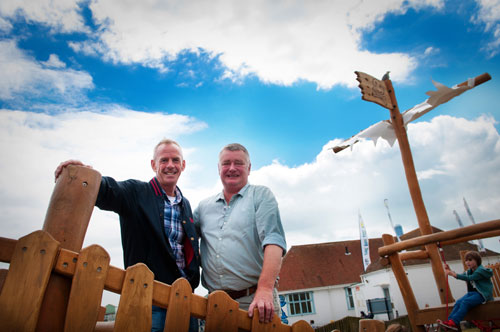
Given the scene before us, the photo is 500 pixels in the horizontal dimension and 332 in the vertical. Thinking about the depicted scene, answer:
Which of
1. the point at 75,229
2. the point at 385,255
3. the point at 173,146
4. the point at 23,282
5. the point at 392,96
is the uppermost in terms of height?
the point at 392,96

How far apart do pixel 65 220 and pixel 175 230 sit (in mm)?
1010

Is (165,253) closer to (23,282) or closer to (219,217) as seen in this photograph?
(219,217)

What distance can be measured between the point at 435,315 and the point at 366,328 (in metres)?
1.48

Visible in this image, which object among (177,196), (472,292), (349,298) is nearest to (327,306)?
(349,298)

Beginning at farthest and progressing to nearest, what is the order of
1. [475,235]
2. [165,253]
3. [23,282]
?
[475,235]
[165,253]
[23,282]

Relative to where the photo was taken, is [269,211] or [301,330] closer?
[301,330]

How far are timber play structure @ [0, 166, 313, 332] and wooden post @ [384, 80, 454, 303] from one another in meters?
3.45

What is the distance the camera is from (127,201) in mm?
2227

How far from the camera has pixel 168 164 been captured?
8.73ft

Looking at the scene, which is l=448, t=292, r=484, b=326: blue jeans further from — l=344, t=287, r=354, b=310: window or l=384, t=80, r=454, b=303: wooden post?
l=344, t=287, r=354, b=310: window

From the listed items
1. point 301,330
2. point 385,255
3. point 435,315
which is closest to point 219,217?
point 301,330

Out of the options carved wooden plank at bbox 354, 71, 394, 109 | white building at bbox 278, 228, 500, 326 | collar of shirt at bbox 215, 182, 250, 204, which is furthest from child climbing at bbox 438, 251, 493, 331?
white building at bbox 278, 228, 500, 326

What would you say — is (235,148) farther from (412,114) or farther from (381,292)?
(381,292)

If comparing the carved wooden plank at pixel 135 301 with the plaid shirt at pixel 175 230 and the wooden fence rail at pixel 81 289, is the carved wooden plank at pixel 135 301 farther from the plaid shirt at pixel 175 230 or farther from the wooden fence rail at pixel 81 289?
the plaid shirt at pixel 175 230
